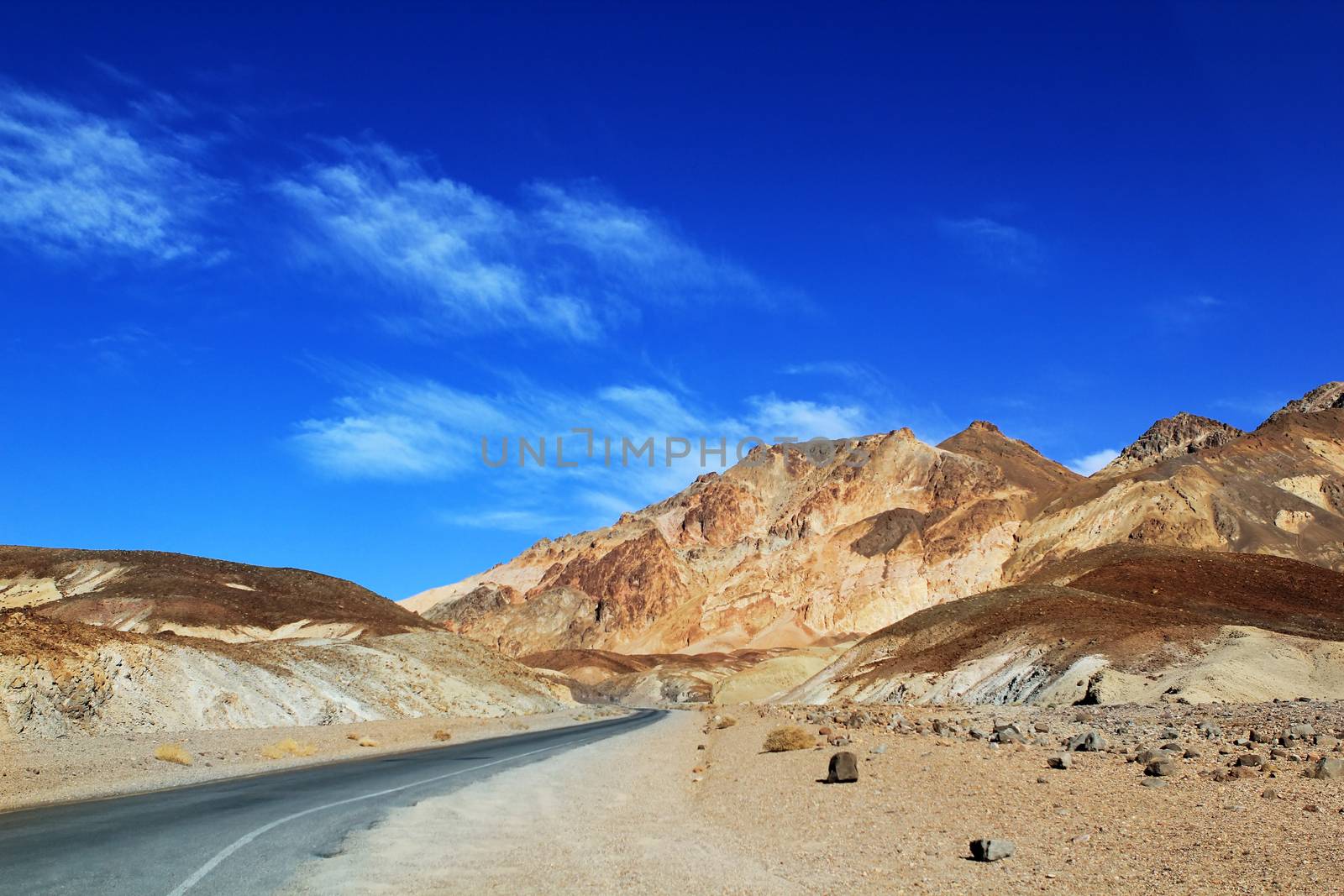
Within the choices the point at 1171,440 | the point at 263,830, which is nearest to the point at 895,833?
Result: the point at 263,830

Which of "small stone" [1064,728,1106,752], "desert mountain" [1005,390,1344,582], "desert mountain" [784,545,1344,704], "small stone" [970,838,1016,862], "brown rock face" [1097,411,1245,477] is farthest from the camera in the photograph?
"brown rock face" [1097,411,1245,477]

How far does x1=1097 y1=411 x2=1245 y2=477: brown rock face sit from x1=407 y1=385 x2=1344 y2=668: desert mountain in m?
0.38

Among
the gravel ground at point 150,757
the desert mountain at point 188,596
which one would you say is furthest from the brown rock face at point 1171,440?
the gravel ground at point 150,757

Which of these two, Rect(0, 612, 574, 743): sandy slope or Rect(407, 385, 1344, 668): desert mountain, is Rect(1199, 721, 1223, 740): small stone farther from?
Rect(407, 385, 1344, 668): desert mountain

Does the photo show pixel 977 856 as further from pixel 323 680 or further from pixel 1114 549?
pixel 1114 549

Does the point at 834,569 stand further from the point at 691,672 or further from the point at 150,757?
the point at 150,757

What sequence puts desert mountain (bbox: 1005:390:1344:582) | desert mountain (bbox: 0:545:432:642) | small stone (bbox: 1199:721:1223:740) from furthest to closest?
desert mountain (bbox: 1005:390:1344:582), desert mountain (bbox: 0:545:432:642), small stone (bbox: 1199:721:1223:740)

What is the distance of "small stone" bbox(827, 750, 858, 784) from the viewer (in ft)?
54.0

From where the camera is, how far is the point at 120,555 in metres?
94.3

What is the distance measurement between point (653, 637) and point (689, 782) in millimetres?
169295

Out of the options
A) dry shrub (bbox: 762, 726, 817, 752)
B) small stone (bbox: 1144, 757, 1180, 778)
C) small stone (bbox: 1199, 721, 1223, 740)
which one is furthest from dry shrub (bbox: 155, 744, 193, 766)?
small stone (bbox: 1199, 721, 1223, 740)

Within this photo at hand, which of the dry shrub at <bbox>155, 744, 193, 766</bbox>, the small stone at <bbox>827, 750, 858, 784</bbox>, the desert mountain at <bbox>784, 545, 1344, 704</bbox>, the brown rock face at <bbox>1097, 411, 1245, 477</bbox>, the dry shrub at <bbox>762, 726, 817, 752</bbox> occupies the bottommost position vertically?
the dry shrub at <bbox>155, 744, 193, 766</bbox>

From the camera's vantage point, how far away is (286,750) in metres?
28.9

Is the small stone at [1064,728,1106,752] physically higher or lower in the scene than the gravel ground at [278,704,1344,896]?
higher
